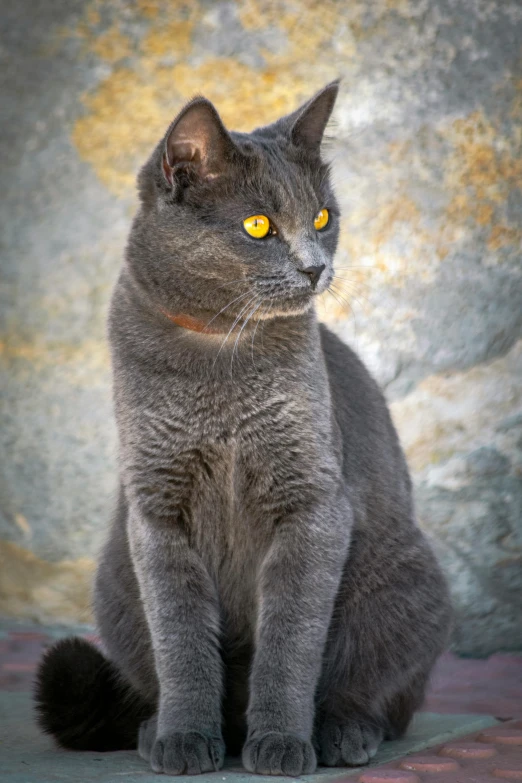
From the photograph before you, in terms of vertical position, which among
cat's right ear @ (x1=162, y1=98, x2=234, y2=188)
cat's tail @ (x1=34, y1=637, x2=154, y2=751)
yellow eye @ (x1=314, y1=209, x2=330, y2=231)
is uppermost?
cat's right ear @ (x1=162, y1=98, x2=234, y2=188)

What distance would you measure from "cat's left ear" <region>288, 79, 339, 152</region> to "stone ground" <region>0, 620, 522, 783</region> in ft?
4.03

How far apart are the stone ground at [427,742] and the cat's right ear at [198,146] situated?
1096 mm

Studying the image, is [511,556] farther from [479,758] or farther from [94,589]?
[94,589]

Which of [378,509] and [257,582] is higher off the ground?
[378,509]

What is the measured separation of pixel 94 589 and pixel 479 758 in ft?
2.92

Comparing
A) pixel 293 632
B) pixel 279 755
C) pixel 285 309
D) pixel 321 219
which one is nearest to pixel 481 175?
pixel 321 219

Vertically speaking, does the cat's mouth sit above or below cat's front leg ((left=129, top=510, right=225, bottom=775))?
above

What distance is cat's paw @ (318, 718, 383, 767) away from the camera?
1881mm

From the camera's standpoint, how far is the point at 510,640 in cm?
286

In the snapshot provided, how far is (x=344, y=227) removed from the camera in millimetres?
2979

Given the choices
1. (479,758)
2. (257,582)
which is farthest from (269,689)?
(479,758)

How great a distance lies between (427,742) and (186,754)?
549mm

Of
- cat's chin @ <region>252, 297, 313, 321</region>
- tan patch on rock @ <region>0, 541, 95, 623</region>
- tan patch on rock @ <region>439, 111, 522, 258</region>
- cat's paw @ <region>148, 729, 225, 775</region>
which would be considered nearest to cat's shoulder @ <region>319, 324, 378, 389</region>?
cat's chin @ <region>252, 297, 313, 321</region>

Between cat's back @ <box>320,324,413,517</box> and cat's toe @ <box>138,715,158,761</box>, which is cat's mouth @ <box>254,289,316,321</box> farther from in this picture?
cat's toe @ <box>138,715,158,761</box>
